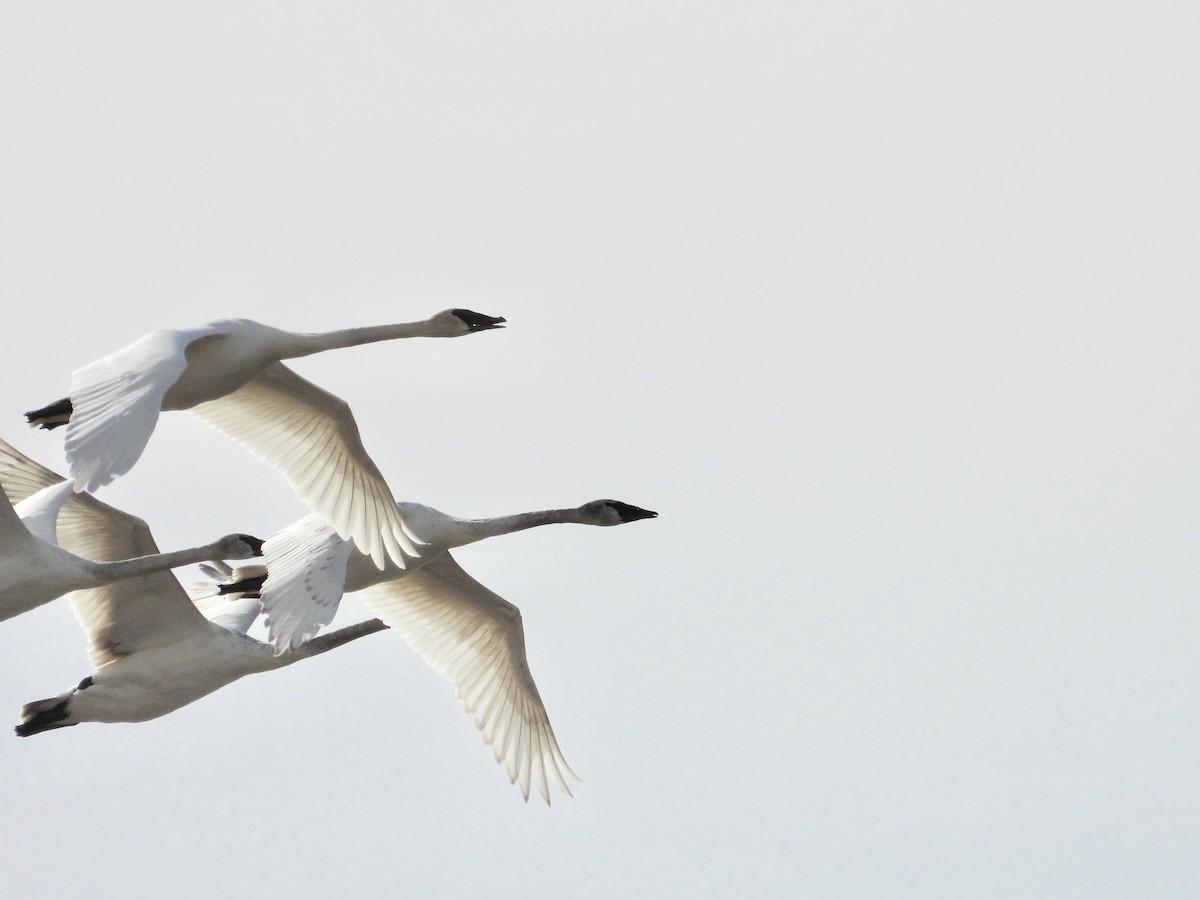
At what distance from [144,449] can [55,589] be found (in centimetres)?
374

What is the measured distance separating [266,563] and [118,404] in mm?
4202

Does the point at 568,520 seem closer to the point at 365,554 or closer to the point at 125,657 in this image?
the point at 365,554

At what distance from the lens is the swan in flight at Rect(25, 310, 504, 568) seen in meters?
21.5

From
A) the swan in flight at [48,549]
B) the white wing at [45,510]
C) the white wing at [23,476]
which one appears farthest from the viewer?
the white wing at [23,476]

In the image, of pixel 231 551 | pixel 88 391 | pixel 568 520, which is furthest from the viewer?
pixel 568 520

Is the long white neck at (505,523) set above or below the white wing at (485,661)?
above

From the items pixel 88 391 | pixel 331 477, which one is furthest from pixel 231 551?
pixel 88 391

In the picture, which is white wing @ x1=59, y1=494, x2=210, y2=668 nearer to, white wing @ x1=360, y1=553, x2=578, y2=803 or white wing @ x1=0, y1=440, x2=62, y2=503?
white wing @ x1=0, y1=440, x2=62, y2=503

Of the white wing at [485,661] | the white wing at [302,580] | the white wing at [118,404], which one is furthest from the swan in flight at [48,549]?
the white wing at [485,661]

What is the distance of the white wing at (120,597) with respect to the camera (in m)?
23.2

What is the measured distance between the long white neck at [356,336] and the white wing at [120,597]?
2.71m

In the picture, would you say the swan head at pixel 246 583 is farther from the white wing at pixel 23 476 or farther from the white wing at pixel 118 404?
the white wing at pixel 118 404

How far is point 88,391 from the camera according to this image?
18750 millimetres

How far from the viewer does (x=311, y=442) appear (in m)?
23.8
